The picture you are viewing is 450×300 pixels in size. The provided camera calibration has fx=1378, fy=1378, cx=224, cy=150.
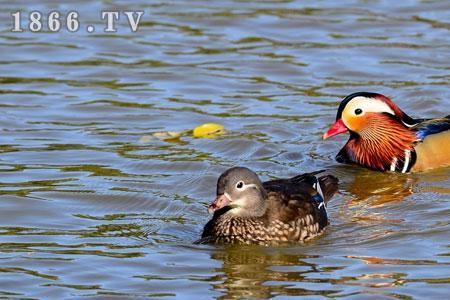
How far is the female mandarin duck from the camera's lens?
13562 millimetres

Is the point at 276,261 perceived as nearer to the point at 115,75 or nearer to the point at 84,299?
the point at 84,299

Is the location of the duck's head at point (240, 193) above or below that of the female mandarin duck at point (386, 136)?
below

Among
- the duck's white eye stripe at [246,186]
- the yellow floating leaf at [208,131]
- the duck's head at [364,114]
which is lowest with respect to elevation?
the duck's white eye stripe at [246,186]

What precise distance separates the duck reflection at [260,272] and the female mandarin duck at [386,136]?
296 cm

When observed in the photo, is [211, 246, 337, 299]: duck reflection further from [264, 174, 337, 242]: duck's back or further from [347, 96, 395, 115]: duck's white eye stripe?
[347, 96, 395, 115]: duck's white eye stripe

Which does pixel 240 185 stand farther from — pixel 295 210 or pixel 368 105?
pixel 368 105

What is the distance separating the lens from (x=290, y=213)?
11086 mm

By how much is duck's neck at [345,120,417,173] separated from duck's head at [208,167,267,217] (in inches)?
118

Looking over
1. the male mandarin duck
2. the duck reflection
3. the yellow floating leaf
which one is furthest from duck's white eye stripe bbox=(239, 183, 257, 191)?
the yellow floating leaf

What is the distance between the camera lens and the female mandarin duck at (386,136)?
44.5ft

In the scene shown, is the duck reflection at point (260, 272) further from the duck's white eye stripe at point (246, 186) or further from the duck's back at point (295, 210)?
the duck's white eye stripe at point (246, 186)

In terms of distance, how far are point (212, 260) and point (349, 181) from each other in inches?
130

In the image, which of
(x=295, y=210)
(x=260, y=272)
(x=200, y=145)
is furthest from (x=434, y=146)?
(x=260, y=272)

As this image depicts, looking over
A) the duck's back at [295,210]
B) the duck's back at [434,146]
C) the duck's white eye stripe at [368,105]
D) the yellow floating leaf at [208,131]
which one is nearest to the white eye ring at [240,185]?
the duck's back at [295,210]
